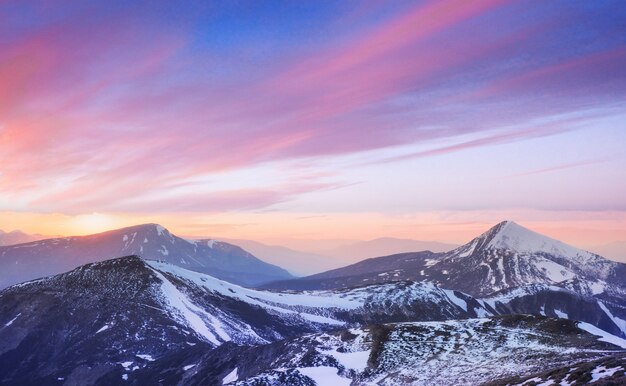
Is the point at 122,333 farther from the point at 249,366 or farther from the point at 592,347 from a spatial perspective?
the point at 592,347

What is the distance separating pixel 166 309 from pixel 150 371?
5291cm

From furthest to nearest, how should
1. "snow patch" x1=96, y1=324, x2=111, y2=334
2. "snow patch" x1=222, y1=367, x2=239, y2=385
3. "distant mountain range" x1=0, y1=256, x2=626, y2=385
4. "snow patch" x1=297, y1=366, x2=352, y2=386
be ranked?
1. "snow patch" x1=96, y1=324, x2=111, y2=334
2. "snow patch" x1=222, y1=367, x2=239, y2=385
3. "snow patch" x1=297, y1=366, x2=352, y2=386
4. "distant mountain range" x1=0, y1=256, x2=626, y2=385

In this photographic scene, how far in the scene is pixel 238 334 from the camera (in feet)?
Answer: 602

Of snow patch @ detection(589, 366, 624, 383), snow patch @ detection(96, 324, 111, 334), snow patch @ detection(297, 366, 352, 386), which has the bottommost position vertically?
snow patch @ detection(96, 324, 111, 334)

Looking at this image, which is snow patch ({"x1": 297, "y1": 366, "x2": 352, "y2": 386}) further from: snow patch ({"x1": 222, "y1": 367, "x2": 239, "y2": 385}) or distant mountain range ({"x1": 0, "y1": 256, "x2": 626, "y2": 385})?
snow patch ({"x1": 222, "y1": 367, "x2": 239, "y2": 385})

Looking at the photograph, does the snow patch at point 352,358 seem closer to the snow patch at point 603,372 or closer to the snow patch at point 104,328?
the snow patch at point 603,372

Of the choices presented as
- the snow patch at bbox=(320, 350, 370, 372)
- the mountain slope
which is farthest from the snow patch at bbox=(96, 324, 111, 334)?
the snow patch at bbox=(320, 350, 370, 372)

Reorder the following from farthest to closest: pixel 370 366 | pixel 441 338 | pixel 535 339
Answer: pixel 441 338 < pixel 535 339 < pixel 370 366

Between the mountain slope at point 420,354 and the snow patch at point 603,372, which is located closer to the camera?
the snow patch at point 603,372

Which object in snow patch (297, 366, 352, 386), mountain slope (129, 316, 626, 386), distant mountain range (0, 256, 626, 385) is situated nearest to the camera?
mountain slope (129, 316, 626, 386)

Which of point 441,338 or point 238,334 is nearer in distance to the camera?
point 441,338

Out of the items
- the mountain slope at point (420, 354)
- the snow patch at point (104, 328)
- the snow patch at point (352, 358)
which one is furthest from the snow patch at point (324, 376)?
the snow patch at point (104, 328)

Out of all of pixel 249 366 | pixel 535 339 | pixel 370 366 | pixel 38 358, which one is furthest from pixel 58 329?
pixel 535 339

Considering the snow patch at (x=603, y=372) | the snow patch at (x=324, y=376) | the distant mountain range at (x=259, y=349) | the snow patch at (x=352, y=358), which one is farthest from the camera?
the snow patch at (x=352, y=358)
